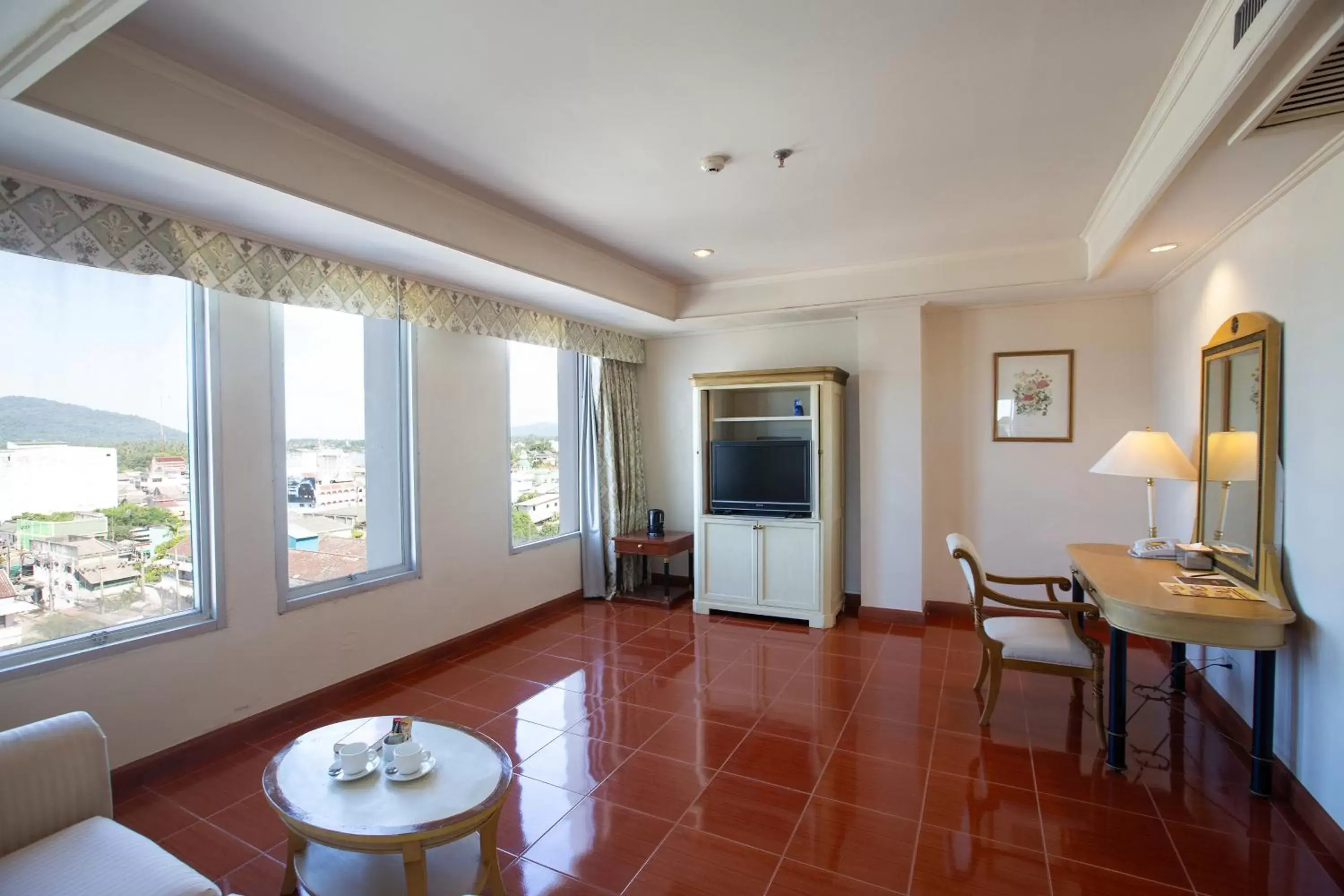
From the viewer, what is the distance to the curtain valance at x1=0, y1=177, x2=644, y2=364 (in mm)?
2193

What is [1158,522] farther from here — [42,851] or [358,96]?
[42,851]

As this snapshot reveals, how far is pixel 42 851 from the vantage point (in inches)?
61.9

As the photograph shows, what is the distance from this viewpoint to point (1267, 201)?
8.11 ft

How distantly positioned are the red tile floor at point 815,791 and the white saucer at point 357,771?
458mm

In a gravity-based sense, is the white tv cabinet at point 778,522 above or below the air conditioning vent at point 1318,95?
below

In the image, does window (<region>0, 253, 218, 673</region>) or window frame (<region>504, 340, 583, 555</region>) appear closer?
window (<region>0, 253, 218, 673</region>)

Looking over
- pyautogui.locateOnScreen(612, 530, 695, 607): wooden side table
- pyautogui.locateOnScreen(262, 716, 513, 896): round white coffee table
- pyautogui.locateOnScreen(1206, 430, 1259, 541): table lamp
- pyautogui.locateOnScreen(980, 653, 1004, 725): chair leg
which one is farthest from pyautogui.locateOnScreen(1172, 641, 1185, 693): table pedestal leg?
pyautogui.locateOnScreen(262, 716, 513, 896): round white coffee table

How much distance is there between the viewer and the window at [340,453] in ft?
10.3

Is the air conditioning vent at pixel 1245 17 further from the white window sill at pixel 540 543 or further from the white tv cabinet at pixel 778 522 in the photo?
the white window sill at pixel 540 543

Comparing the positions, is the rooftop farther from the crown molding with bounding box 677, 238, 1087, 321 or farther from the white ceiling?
the crown molding with bounding box 677, 238, 1087, 321

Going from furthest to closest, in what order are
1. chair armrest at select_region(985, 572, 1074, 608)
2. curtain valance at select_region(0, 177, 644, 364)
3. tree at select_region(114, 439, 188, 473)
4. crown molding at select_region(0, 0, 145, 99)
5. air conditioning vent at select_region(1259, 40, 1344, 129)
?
chair armrest at select_region(985, 572, 1074, 608) < tree at select_region(114, 439, 188, 473) < curtain valance at select_region(0, 177, 644, 364) < air conditioning vent at select_region(1259, 40, 1344, 129) < crown molding at select_region(0, 0, 145, 99)

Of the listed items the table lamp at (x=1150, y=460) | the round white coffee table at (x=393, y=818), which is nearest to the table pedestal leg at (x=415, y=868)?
the round white coffee table at (x=393, y=818)

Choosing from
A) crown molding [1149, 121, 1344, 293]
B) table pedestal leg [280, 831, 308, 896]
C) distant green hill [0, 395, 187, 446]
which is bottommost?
table pedestal leg [280, 831, 308, 896]

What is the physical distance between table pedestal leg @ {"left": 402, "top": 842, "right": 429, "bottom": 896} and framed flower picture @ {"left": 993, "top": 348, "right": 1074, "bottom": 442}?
4.40 m
